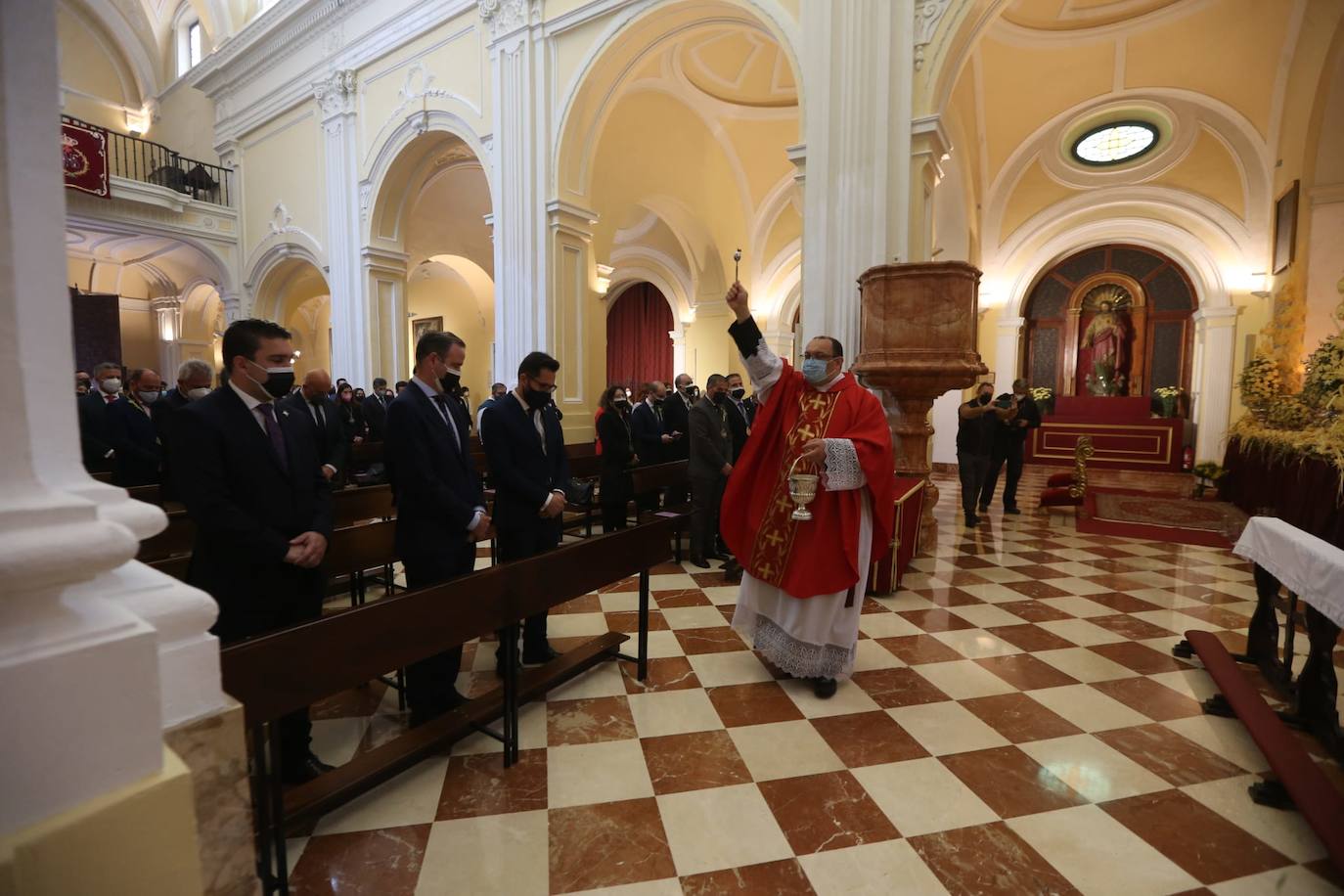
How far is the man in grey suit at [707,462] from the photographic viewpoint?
5168 mm

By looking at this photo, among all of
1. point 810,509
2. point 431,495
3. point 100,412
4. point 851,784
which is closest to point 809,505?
point 810,509

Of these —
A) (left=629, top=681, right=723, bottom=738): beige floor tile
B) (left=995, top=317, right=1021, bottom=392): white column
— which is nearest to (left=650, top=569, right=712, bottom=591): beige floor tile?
(left=629, top=681, right=723, bottom=738): beige floor tile

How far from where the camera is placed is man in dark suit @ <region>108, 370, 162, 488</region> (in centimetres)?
519

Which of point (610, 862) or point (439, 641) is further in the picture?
point (439, 641)

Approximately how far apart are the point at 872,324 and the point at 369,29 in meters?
10.2

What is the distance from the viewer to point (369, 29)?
1054 cm

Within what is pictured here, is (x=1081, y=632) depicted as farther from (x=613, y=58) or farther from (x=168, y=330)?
(x=168, y=330)

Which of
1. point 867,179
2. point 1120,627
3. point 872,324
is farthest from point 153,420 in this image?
point 1120,627

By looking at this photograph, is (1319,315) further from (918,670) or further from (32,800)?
(32,800)

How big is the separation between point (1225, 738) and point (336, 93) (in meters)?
13.9

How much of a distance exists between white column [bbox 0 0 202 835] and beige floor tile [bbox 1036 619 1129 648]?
4.37 m

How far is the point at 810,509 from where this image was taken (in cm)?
315

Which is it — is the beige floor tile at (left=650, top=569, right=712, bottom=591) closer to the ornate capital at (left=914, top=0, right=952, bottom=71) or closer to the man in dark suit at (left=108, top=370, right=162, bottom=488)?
the man in dark suit at (left=108, top=370, right=162, bottom=488)

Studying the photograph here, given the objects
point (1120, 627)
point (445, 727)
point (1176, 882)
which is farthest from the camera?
point (1120, 627)
